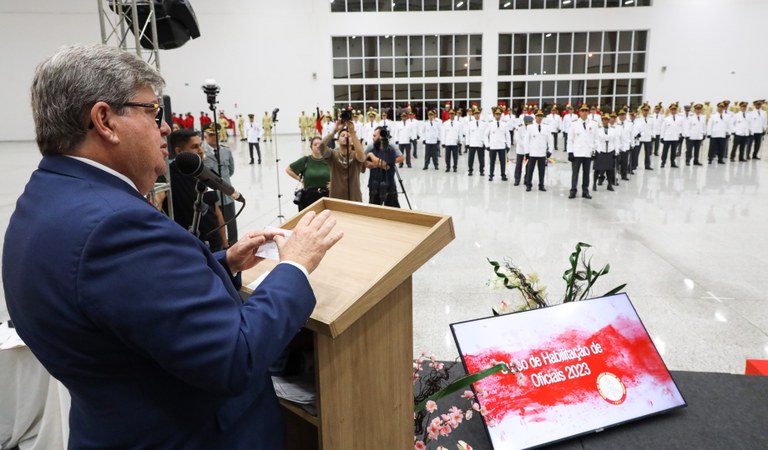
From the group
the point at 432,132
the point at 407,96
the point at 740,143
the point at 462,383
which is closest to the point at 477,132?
the point at 432,132

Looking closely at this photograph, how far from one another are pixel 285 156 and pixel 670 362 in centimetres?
1582

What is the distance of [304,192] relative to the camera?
570 centimetres

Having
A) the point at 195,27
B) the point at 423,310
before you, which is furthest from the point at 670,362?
the point at 195,27

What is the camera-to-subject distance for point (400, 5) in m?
24.4

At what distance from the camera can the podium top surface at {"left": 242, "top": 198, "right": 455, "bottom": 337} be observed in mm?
1193

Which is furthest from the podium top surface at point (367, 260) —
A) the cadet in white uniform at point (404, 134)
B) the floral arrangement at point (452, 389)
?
the cadet in white uniform at point (404, 134)

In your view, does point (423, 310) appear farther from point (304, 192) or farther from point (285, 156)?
point (285, 156)

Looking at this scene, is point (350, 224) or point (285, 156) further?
point (285, 156)

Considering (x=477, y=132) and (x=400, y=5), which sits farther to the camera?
Result: (x=400, y=5)

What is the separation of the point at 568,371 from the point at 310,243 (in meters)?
1.81

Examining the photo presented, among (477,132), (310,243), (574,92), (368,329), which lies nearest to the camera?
(310,243)

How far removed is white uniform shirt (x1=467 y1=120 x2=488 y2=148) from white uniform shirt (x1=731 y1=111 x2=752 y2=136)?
23.2 feet

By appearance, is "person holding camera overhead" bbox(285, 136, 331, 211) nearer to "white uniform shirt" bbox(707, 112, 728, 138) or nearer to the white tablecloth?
the white tablecloth

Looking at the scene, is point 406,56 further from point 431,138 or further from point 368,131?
point 431,138
